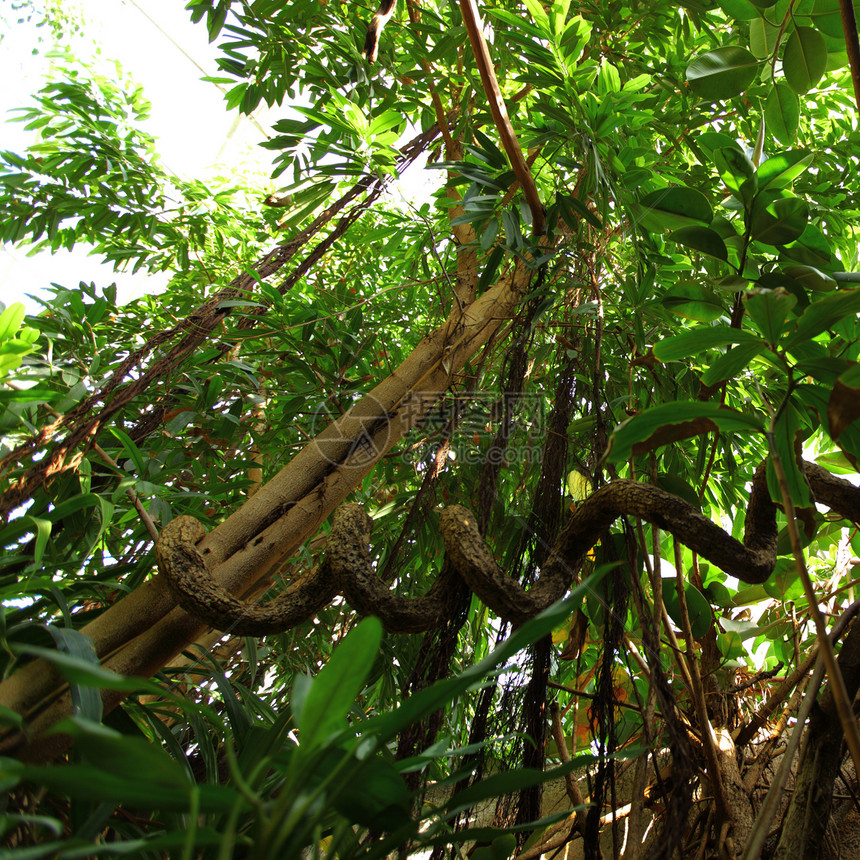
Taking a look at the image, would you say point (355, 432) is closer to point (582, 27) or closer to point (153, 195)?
point (582, 27)

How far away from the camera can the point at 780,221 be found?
25.0 inches

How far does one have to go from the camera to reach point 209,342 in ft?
3.95

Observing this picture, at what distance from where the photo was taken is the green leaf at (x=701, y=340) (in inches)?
22.2

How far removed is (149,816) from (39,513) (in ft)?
1.48

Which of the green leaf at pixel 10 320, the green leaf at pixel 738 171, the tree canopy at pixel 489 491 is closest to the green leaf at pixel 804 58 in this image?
the tree canopy at pixel 489 491

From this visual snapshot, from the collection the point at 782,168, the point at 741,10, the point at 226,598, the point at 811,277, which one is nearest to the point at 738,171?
the point at 782,168

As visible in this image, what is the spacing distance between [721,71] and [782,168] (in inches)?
8.0

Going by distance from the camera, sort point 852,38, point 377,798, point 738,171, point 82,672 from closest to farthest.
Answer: point 82,672 → point 377,798 → point 852,38 → point 738,171

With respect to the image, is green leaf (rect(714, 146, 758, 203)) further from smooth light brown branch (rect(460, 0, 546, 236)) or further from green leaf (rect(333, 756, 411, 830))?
green leaf (rect(333, 756, 411, 830))

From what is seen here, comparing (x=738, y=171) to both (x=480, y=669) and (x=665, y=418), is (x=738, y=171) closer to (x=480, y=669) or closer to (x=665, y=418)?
(x=665, y=418)

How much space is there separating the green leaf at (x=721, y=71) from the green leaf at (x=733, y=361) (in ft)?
1.24

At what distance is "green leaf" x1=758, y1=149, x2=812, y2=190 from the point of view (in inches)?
24.5

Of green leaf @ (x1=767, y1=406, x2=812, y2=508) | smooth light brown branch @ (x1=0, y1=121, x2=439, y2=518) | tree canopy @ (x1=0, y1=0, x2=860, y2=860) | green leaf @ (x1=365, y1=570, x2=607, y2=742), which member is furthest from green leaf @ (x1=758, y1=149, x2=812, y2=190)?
smooth light brown branch @ (x1=0, y1=121, x2=439, y2=518)

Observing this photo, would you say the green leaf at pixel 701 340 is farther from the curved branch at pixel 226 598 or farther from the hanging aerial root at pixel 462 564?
the curved branch at pixel 226 598
